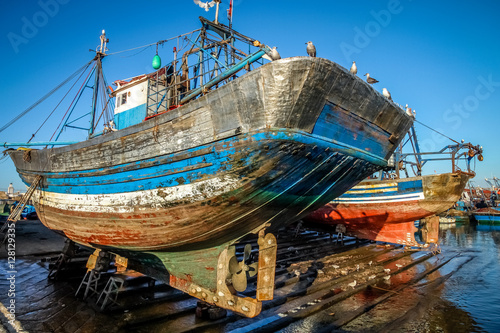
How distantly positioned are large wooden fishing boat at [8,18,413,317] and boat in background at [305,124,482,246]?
23.5ft

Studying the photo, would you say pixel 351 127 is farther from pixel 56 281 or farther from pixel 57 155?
pixel 56 281

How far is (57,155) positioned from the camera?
239 inches

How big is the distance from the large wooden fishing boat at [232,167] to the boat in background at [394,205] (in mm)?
7177

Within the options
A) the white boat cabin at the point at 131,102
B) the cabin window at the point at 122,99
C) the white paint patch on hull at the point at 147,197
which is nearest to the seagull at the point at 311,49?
the white paint patch on hull at the point at 147,197

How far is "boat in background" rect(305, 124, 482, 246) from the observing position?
33.1 feet

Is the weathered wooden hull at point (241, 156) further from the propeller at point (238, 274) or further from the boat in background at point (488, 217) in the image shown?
the boat in background at point (488, 217)

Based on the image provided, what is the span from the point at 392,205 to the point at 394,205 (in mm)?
73

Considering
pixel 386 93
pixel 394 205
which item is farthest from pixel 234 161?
pixel 394 205

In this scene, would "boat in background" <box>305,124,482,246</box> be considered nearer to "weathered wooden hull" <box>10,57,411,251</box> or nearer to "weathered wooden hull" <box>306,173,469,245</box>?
"weathered wooden hull" <box>306,173,469,245</box>

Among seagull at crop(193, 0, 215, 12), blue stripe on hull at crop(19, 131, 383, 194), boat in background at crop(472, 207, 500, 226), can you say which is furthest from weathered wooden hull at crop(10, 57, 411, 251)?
boat in background at crop(472, 207, 500, 226)

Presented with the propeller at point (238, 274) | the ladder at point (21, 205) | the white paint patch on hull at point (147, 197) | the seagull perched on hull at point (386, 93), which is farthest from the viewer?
the ladder at point (21, 205)

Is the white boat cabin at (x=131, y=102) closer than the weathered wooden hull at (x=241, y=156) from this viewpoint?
No

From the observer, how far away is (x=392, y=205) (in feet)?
35.9

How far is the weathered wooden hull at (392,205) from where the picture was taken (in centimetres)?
1011
